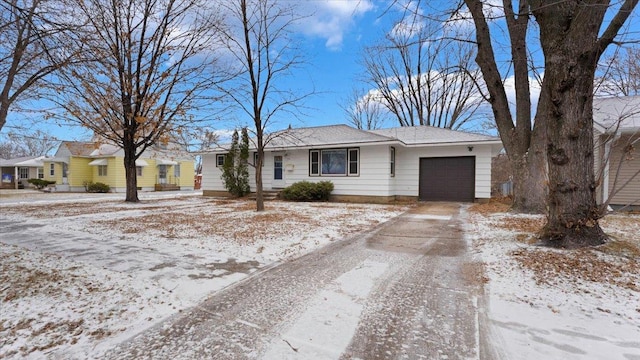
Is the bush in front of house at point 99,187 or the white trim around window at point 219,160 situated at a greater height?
the white trim around window at point 219,160

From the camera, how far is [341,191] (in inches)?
530

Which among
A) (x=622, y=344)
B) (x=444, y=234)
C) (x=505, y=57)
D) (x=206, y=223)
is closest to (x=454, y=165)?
(x=505, y=57)

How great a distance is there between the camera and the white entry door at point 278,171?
15.1 metres

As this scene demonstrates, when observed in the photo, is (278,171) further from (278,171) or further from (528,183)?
(528,183)

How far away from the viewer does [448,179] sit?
12.8 meters

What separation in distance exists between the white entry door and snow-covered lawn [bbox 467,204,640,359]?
11.2 meters

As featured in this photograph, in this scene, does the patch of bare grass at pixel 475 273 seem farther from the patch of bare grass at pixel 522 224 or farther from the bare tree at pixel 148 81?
the bare tree at pixel 148 81

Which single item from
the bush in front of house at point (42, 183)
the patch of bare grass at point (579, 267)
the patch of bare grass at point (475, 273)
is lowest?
the patch of bare grass at point (475, 273)

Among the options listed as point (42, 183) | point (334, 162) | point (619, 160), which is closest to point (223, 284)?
point (334, 162)

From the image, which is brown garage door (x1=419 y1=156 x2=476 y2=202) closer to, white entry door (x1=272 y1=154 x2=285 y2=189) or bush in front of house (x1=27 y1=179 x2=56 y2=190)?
white entry door (x1=272 y1=154 x2=285 y2=189)

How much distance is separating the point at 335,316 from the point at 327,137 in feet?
39.4

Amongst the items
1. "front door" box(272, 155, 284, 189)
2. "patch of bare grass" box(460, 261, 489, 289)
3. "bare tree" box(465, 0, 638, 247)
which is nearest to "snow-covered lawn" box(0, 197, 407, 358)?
"patch of bare grass" box(460, 261, 489, 289)

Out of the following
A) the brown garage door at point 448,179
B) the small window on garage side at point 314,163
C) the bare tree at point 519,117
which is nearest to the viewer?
the bare tree at point 519,117

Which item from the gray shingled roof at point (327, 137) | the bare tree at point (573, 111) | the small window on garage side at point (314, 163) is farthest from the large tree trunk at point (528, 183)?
the small window on garage side at point (314, 163)
